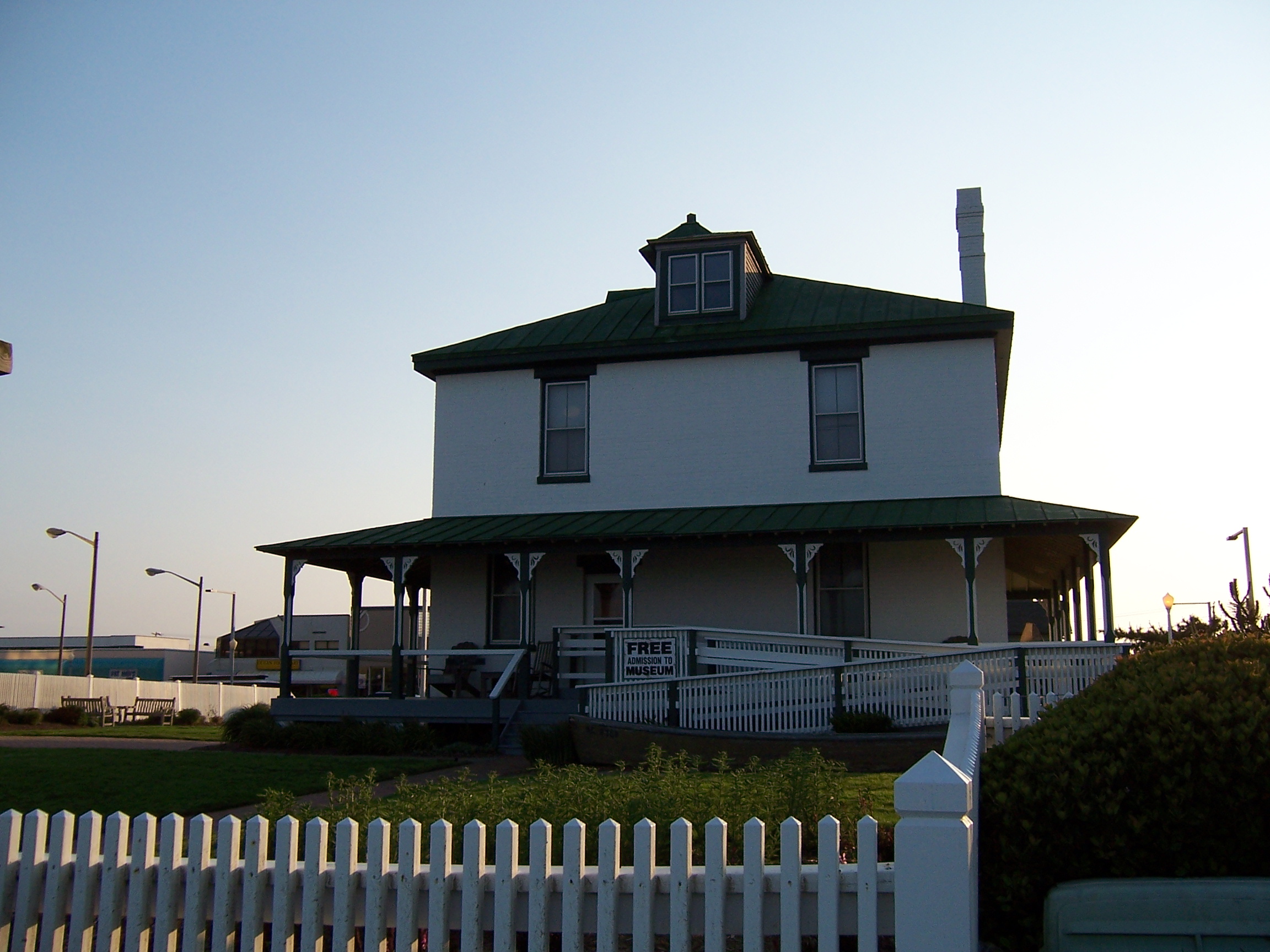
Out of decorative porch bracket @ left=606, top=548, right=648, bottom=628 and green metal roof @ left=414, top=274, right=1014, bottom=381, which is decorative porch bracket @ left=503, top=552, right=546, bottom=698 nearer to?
decorative porch bracket @ left=606, top=548, right=648, bottom=628

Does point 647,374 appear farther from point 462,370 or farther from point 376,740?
point 376,740

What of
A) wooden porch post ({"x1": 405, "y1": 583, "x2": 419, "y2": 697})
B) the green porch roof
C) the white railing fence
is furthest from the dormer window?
the white railing fence

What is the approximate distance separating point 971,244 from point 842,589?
25.3ft

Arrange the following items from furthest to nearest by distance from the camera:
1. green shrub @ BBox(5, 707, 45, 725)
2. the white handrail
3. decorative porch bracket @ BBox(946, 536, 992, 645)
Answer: green shrub @ BBox(5, 707, 45, 725) < decorative porch bracket @ BBox(946, 536, 992, 645) < the white handrail

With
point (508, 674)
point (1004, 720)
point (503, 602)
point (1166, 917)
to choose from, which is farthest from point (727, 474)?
point (1166, 917)

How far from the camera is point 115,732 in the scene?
26.1 meters

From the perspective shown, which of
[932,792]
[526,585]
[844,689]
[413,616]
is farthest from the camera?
[413,616]

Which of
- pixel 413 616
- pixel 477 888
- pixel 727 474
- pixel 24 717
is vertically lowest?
pixel 24 717

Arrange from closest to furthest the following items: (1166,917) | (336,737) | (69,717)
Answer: (1166,917) < (336,737) < (69,717)

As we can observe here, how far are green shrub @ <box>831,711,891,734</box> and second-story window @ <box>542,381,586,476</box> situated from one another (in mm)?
9911

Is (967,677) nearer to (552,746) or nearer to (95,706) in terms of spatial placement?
(552,746)

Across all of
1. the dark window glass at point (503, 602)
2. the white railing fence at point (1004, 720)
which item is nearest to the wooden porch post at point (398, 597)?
the dark window glass at point (503, 602)

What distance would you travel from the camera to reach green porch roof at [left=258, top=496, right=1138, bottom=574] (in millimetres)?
19719

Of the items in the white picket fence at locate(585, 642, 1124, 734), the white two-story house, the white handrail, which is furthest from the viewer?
the white two-story house
